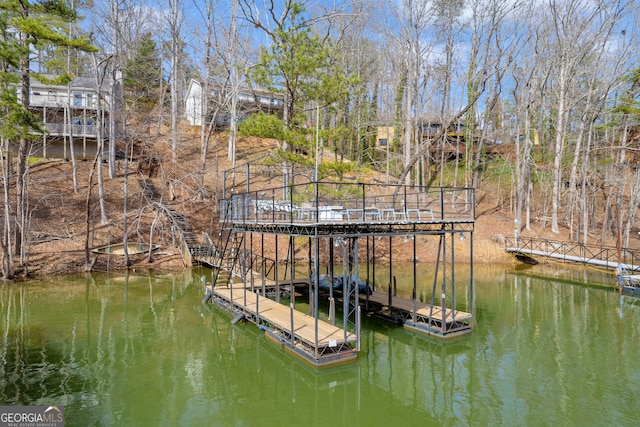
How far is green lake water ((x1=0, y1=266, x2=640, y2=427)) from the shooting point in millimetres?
8727

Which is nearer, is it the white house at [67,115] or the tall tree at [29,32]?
the tall tree at [29,32]

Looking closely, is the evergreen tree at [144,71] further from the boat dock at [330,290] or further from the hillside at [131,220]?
the boat dock at [330,290]

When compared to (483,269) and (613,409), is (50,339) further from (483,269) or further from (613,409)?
(483,269)

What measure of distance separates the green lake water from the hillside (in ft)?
22.7

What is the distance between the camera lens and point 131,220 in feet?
93.6

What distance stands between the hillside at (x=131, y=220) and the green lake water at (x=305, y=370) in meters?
6.93

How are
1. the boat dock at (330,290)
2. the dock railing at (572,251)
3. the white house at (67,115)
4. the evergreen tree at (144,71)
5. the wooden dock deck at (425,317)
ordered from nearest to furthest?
the boat dock at (330,290)
the wooden dock deck at (425,317)
the dock railing at (572,251)
the white house at (67,115)
the evergreen tree at (144,71)

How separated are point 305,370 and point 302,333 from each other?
3.50ft

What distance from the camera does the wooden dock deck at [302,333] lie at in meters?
10.9

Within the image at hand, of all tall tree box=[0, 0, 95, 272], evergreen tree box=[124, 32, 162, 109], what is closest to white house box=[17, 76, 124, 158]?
evergreen tree box=[124, 32, 162, 109]

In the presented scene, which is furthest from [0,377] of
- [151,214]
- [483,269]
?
[483,269]

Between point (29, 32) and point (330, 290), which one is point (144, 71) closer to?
point (29, 32)

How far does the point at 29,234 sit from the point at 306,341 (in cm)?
2062

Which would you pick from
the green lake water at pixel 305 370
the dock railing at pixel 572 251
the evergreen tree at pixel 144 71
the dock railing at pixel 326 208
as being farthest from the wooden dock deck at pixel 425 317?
the evergreen tree at pixel 144 71
